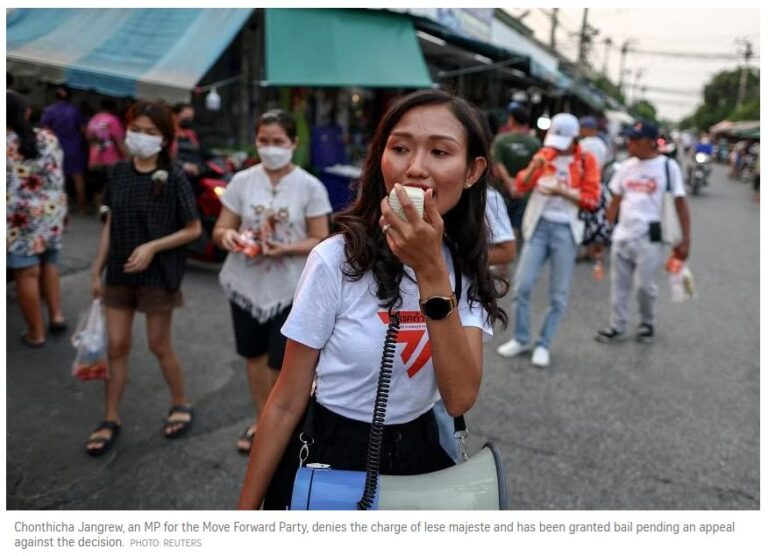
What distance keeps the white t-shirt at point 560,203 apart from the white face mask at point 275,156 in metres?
2.06

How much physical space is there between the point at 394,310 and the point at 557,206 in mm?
3081

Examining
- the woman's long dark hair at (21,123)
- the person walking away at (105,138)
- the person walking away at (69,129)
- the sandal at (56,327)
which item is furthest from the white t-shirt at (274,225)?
the person walking away at (69,129)

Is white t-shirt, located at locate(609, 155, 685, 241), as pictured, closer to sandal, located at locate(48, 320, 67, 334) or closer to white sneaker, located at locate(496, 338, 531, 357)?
white sneaker, located at locate(496, 338, 531, 357)

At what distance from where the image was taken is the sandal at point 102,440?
2.84 meters

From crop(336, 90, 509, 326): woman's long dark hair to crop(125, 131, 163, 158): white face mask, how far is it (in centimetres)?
167

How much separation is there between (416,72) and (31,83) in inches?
259

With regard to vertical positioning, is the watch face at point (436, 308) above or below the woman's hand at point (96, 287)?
above

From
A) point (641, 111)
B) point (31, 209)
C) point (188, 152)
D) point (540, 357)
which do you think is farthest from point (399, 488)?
point (641, 111)

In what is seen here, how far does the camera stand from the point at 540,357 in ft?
13.6

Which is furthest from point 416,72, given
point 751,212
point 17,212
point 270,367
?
point 751,212

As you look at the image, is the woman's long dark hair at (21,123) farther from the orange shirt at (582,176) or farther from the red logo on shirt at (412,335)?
the orange shirt at (582,176)

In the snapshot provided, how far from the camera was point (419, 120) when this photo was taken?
130cm

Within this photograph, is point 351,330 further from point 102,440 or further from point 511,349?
point 511,349

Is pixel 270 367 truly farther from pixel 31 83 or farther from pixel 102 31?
pixel 31 83
